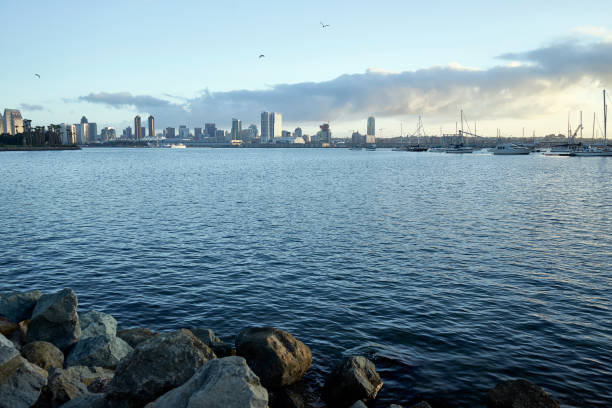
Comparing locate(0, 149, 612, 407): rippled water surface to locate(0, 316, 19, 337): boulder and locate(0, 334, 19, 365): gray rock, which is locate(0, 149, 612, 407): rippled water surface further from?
locate(0, 334, 19, 365): gray rock

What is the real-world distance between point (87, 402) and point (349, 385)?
23.4 ft

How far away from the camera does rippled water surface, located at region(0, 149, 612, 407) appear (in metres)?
16.2

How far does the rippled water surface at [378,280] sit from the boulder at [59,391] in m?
6.59

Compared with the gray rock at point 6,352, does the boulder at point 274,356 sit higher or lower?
lower

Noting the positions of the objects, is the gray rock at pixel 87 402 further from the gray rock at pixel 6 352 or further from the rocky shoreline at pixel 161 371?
the gray rock at pixel 6 352

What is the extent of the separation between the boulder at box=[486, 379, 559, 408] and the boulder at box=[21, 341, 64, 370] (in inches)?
536

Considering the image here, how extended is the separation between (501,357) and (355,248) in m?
17.0

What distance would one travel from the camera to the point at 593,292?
2316 cm

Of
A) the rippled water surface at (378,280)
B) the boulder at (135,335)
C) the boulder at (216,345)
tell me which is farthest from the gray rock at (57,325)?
the boulder at (216,345)

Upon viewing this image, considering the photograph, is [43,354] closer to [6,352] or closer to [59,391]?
[6,352]

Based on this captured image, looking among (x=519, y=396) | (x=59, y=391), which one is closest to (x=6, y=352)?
(x=59, y=391)

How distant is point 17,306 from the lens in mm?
18375

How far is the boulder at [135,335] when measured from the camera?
1697cm

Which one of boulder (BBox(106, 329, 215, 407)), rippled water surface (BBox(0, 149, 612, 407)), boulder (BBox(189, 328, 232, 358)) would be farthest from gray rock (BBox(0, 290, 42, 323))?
boulder (BBox(106, 329, 215, 407))
